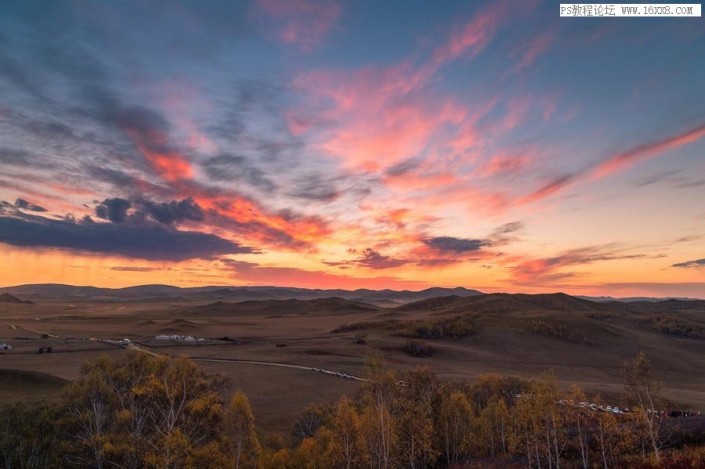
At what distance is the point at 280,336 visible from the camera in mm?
188125

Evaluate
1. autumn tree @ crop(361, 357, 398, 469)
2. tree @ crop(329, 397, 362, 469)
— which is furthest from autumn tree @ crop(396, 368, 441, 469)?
tree @ crop(329, 397, 362, 469)

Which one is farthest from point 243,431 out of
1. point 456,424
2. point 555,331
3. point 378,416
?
point 555,331

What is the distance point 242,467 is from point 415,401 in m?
23.5

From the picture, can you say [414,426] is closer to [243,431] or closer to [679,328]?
[243,431]

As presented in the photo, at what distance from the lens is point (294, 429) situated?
62.2 meters

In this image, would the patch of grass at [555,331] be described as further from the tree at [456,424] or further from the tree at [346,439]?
the tree at [346,439]

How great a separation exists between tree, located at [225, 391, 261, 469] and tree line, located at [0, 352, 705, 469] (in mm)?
118

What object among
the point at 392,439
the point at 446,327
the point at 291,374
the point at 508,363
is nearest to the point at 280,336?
the point at 446,327

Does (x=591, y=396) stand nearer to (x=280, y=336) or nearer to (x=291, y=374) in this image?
(x=291, y=374)

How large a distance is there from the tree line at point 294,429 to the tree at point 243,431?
0.39 ft

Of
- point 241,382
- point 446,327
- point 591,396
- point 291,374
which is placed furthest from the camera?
point 446,327

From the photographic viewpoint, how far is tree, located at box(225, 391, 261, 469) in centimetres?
4391

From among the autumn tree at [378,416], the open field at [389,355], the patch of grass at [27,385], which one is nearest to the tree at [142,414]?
the autumn tree at [378,416]

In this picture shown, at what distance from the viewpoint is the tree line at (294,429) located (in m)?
36.8
